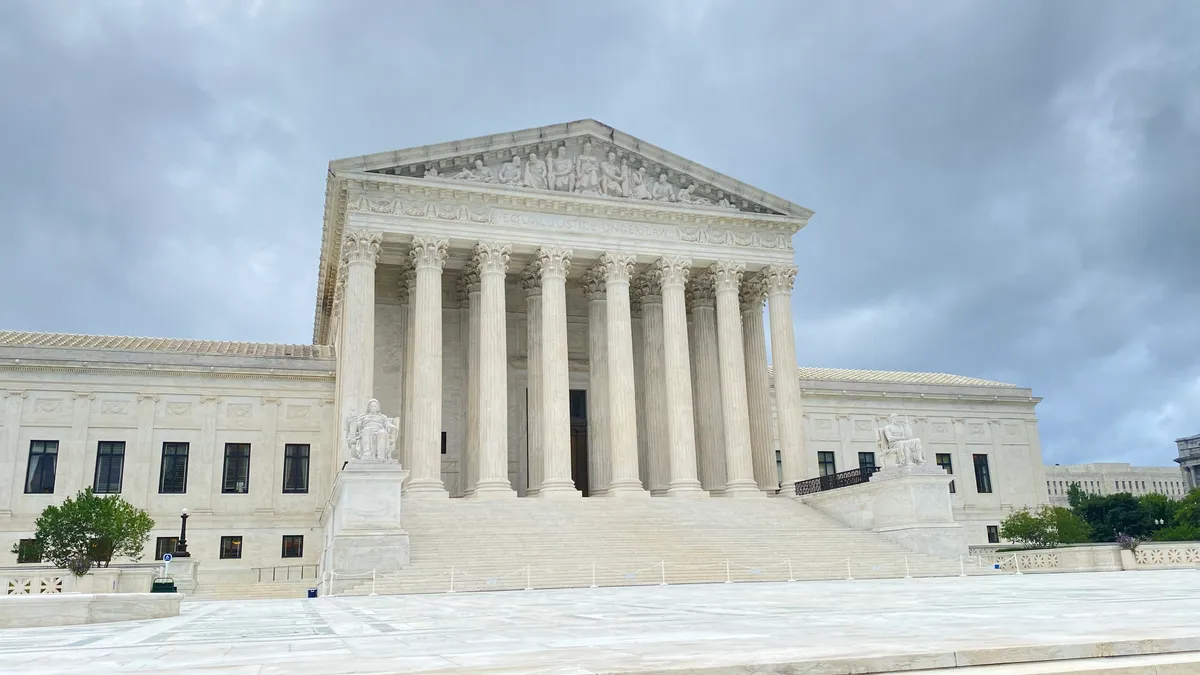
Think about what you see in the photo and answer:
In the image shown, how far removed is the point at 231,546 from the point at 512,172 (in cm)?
2087

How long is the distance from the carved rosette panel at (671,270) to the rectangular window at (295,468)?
61.3 ft

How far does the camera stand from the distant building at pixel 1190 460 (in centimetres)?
11056

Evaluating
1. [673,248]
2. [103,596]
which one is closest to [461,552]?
[103,596]

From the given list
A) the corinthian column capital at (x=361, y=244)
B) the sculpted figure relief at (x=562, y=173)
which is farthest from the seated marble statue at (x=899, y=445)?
the corinthian column capital at (x=361, y=244)

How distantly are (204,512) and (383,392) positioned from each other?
9390mm

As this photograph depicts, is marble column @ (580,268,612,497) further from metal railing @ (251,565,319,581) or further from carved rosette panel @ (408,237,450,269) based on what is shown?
metal railing @ (251,565,319,581)

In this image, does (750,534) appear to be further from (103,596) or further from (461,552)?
(103,596)

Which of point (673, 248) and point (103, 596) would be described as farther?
point (673, 248)

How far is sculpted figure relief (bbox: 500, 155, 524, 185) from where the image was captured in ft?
131

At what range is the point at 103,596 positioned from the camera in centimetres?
1594

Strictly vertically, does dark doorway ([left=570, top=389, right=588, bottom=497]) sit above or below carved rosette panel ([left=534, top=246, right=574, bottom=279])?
below

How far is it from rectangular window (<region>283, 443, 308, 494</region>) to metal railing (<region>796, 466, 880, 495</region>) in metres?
22.7

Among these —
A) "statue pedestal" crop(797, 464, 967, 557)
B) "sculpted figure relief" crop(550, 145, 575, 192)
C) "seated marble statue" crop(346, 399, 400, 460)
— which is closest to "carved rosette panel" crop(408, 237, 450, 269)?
"sculpted figure relief" crop(550, 145, 575, 192)

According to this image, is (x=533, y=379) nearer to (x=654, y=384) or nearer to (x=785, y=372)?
(x=654, y=384)
